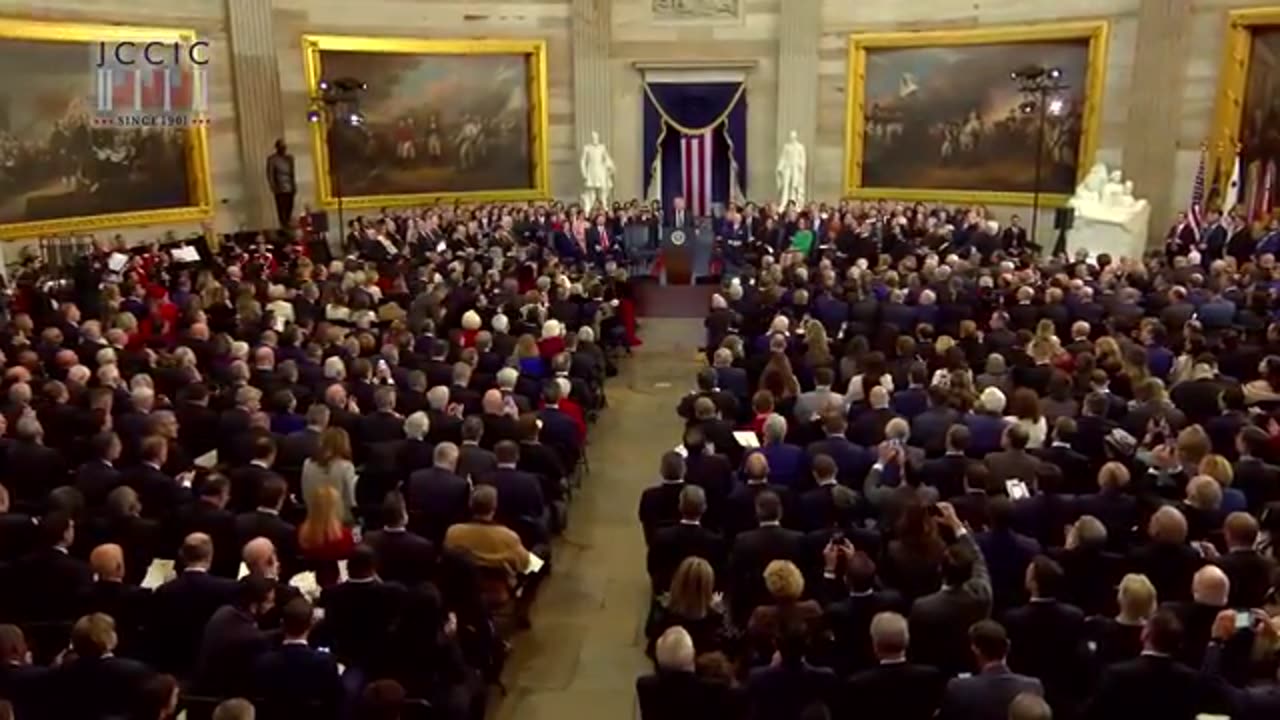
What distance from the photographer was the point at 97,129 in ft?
61.8

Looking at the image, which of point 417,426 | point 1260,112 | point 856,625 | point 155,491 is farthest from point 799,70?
point 856,625

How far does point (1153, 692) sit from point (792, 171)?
19.4 m

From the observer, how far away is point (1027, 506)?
22.7ft

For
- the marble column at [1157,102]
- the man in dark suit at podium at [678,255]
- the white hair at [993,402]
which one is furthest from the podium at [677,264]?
the white hair at [993,402]

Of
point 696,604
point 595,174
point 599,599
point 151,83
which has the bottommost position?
point 599,599

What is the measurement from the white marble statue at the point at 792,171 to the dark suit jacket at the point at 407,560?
58.5ft

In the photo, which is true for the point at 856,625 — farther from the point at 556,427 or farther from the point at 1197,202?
the point at 1197,202

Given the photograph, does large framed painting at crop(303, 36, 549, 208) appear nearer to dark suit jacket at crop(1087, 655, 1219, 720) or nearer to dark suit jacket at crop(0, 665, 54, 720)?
dark suit jacket at crop(0, 665, 54, 720)

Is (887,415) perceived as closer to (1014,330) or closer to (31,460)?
(1014,330)

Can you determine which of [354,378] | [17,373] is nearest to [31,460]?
[17,373]

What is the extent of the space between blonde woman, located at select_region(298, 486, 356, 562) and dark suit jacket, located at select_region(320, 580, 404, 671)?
2.78 feet

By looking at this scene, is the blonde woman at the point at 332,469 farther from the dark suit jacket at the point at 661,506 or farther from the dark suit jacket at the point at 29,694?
the dark suit jacket at the point at 29,694

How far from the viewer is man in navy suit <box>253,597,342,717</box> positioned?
5.12 m

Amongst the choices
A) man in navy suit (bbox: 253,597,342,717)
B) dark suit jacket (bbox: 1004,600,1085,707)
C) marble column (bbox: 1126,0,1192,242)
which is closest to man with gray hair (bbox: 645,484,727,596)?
dark suit jacket (bbox: 1004,600,1085,707)
